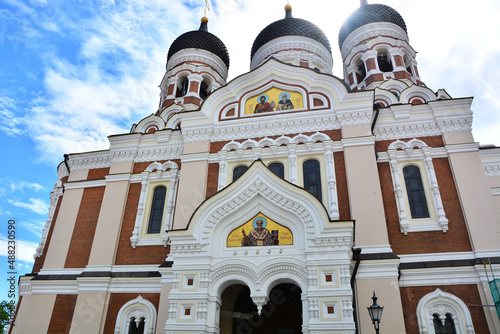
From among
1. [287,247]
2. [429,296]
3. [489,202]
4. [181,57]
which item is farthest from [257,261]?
[181,57]

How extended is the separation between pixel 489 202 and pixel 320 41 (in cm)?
1301

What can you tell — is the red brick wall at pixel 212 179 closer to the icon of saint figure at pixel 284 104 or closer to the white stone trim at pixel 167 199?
the white stone trim at pixel 167 199

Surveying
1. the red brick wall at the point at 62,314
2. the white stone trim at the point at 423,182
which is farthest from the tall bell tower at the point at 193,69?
the white stone trim at the point at 423,182

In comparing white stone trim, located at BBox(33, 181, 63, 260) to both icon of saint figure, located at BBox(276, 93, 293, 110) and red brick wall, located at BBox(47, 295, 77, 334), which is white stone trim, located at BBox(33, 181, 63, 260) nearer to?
red brick wall, located at BBox(47, 295, 77, 334)

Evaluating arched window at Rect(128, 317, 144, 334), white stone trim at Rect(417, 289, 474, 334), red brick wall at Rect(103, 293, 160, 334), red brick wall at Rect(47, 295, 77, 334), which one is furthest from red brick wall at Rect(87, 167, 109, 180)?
white stone trim at Rect(417, 289, 474, 334)

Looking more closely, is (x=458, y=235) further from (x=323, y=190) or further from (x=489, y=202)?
(x=323, y=190)

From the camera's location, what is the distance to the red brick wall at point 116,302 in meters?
11.0

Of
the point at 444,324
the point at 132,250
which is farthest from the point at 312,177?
the point at 132,250

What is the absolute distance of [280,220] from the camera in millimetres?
9391

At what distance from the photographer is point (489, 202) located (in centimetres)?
1013

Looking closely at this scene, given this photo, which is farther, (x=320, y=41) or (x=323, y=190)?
(x=320, y=41)

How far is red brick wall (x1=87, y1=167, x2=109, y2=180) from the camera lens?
1415cm

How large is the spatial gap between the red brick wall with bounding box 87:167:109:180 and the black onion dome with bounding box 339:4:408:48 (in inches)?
534

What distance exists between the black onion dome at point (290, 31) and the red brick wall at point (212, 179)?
10672mm
